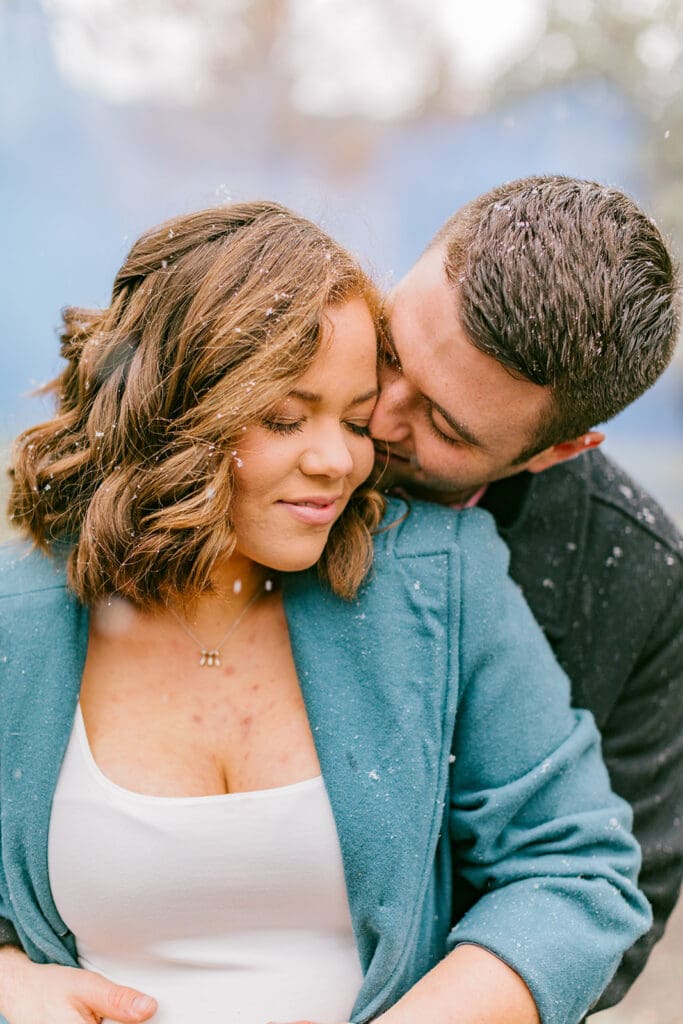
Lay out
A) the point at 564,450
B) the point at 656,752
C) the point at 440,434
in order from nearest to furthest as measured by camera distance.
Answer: the point at 440,434 → the point at 564,450 → the point at 656,752

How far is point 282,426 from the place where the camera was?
1.32 m

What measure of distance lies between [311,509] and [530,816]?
0.56m

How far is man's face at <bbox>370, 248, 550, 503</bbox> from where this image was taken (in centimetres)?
146

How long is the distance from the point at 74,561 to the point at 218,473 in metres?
0.28

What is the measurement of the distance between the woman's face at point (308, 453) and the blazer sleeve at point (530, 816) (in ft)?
0.81

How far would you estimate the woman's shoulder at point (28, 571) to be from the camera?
143cm

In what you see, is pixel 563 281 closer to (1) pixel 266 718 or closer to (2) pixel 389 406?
(2) pixel 389 406

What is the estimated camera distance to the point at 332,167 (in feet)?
14.6

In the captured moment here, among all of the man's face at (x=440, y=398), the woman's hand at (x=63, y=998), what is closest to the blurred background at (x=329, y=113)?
the man's face at (x=440, y=398)

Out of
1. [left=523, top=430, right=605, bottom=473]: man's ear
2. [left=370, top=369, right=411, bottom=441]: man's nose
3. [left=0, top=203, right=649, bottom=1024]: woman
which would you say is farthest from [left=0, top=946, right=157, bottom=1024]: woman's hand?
[left=523, top=430, right=605, bottom=473]: man's ear

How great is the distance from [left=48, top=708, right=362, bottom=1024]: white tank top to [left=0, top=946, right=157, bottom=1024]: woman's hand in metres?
0.04

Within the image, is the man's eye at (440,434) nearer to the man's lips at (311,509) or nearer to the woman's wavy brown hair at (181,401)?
the woman's wavy brown hair at (181,401)

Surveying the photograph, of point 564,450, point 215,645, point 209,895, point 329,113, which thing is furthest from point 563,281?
point 329,113

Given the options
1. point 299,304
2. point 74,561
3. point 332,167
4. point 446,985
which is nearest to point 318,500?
point 299,304
